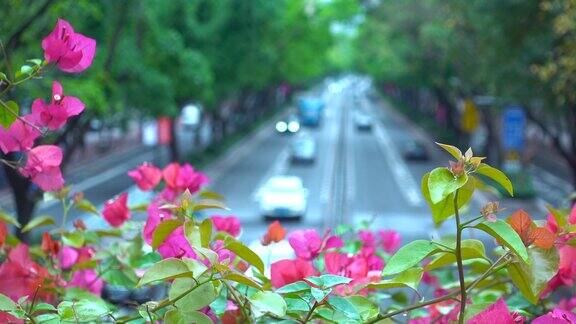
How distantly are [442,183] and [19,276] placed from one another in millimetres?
1595

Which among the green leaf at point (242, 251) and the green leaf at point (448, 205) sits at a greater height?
the green leaf at point (448, 205)

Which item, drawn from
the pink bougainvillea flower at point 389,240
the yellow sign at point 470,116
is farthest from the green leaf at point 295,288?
the yellow sign at point 470,116

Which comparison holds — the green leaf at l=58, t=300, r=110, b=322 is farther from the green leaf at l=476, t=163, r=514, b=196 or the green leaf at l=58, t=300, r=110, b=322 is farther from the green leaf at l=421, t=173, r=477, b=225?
the green leaf at l=476, t=163, r=514, b=196

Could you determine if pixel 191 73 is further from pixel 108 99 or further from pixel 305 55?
pixel 305 55

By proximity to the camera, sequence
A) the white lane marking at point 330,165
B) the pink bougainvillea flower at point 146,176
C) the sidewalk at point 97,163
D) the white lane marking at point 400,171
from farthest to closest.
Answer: the sidewalk at point 97,163, the white lane marking at point 330,165, the white lane marking at point 400,171, the pink bougainvillea flower at point 146,176

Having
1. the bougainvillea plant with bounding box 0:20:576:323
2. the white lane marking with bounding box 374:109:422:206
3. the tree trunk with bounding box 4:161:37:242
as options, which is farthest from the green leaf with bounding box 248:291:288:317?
the white lane marking with bounding box 374:109:422:206

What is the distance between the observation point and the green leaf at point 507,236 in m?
2.34

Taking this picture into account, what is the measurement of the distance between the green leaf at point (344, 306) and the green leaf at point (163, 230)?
521mm

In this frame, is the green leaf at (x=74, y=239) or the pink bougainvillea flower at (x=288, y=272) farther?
the green leaf at (x=74, y=239)

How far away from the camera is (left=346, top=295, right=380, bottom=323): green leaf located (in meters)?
2.60

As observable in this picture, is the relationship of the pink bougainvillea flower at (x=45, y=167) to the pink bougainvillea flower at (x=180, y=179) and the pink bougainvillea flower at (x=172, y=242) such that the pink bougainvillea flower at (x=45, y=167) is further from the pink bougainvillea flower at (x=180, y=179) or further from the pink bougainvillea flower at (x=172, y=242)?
the pink bougainvillea flower at (x=180, y=179)

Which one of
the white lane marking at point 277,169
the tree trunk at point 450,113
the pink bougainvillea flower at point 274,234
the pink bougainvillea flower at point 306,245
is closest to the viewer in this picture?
the pink bougainvillea flower at point 306,245

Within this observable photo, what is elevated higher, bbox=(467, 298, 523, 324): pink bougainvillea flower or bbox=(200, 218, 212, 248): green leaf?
bbox=(200, 218, 212, 248): green leaf

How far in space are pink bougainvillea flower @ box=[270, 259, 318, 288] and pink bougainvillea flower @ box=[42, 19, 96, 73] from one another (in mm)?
902
